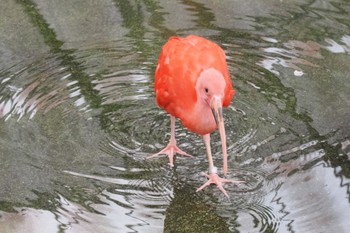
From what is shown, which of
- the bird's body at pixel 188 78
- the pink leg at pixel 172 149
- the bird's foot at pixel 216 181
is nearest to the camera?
the bird's body at pixel 188 78

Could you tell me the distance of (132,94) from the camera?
5043 millimetres

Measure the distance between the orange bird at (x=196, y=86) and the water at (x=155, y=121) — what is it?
12.5 inches

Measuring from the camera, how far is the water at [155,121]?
13.0 feet

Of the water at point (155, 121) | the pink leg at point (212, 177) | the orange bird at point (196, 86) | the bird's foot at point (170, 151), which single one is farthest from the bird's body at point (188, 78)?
the water at point (155, 121)

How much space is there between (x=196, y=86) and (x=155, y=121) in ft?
3.26

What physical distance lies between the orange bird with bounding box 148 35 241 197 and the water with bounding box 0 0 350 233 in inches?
12.5

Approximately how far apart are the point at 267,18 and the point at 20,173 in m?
2.69

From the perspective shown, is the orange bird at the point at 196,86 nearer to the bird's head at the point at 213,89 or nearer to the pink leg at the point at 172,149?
the bird's head at the point at 213,89

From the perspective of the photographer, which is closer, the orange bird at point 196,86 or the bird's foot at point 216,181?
the orange bird at point 196,86

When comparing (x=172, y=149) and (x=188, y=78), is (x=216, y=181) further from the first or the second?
(x=188, y=78)

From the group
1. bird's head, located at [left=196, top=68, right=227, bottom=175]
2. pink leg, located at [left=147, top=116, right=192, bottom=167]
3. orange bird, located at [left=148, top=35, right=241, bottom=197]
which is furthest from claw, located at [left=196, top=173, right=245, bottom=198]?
bird's head, located at [left=196, top=68, right=227, bottom=175]

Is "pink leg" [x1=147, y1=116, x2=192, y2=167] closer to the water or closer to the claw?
the water

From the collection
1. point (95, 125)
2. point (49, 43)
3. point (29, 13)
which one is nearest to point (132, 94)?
point (95, 125)

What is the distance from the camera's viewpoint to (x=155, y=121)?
15.7 ft
